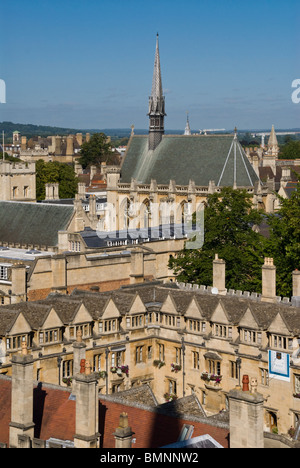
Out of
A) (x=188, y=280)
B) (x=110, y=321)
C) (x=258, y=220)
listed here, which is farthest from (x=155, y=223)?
(x=110, y=321)

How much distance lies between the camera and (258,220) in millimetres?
73562

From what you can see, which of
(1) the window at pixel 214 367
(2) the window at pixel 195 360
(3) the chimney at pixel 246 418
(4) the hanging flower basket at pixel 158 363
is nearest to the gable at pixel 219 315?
(1) the window at pixel 214 367

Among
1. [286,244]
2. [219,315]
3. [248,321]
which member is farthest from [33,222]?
[248,321]

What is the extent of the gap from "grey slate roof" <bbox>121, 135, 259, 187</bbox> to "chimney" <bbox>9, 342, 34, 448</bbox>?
6344cm

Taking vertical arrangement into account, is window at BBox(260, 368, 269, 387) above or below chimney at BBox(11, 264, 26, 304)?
below

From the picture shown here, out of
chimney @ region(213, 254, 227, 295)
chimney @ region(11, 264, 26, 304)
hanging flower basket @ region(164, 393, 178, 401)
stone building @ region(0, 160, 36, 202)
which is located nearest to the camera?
hanging flower basket @ region(164, 393, 178, 401)

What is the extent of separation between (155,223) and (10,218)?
1799 centimetres

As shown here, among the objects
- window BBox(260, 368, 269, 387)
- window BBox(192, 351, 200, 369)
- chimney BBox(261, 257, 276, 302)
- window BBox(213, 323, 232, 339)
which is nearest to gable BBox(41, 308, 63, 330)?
window BBox(192, 351, 200, 369)

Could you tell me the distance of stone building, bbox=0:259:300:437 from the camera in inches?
1734

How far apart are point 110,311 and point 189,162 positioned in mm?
53705

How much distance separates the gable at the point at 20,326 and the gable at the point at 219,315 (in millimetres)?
8036

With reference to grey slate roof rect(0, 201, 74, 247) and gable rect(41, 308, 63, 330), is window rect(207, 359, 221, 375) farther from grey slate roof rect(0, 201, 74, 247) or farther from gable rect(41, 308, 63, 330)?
grey slate roof rect(0, 201, 74, 247)

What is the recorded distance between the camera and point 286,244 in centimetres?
6481
